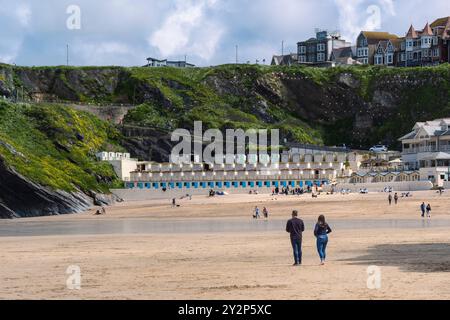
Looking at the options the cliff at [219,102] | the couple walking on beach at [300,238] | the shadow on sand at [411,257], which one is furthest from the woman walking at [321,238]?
the cliff at [219,102]

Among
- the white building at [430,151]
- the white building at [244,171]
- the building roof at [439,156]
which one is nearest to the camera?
the white building at [430,151]

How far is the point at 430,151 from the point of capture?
105750 millimetres

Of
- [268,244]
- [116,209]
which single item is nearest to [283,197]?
[116,209]

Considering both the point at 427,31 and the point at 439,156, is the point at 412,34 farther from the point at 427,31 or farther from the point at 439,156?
the point at 439,156

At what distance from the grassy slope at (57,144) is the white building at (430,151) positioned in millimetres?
39426

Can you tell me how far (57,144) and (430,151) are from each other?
164ft

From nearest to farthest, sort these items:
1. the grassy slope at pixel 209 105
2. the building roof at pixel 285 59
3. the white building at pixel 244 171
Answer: the white building at pixel 244 171 < the grassy slope at pixel 209 105 < the building roof at pixel 285 59

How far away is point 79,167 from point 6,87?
4038 centimetres

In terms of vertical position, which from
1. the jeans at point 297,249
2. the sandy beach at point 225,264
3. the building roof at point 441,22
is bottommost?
the sandy beach at point 225,264

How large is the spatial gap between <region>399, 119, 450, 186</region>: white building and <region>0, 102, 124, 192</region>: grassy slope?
3943 centimetres

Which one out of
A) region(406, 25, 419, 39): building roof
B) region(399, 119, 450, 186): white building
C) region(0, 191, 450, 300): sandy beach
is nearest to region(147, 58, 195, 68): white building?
region(406, 25, 419, 39): building roof

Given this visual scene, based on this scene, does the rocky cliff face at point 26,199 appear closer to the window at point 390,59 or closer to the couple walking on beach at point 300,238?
the couple walking on beach at point 300,238

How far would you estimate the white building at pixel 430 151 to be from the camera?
9462cm

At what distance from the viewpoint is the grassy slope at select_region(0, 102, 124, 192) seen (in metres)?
89.9
